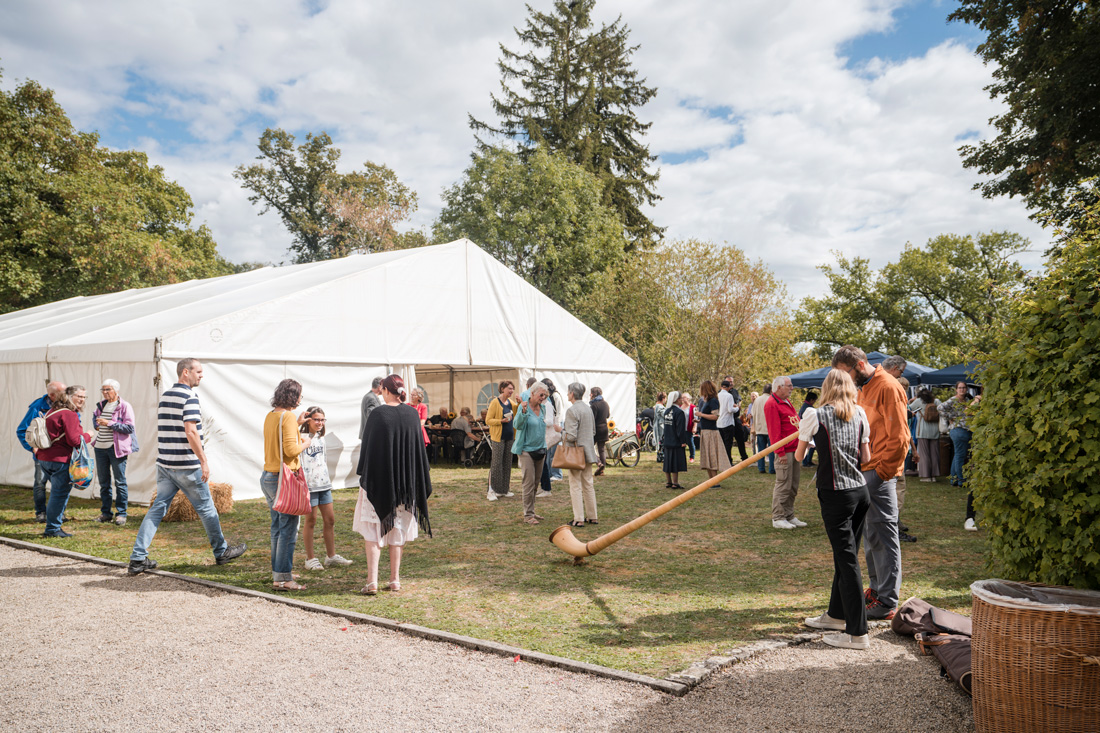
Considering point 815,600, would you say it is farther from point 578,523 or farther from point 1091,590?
point 578,523

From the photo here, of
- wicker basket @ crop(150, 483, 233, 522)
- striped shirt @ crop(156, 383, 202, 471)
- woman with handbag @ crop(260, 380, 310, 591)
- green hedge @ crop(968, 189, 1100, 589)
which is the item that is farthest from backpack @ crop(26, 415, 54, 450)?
green hedge @ crop(968, 189, 1100, 589)

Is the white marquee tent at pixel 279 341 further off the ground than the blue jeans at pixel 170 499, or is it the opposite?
the white marquee tent at pixel 279 341

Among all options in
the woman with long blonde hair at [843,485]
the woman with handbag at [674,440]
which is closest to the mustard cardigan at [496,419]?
the woman with handbag at [674,440]

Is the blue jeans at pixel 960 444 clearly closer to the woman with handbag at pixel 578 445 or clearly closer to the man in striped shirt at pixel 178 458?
the woman with handbag at pixel 578 445

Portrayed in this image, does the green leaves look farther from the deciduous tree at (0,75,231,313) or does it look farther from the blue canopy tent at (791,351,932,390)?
the deciduous tree at (0,75,231,313)

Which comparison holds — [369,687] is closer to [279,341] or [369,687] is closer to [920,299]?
[279,341]

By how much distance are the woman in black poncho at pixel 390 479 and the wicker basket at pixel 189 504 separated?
14.4 ft

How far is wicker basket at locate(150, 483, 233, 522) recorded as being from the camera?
9.34 m

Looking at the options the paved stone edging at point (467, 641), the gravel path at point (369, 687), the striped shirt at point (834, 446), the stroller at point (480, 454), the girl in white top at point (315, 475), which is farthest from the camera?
the stroller at point (480, 454)

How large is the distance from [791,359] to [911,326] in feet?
59.9

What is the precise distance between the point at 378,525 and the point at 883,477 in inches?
148

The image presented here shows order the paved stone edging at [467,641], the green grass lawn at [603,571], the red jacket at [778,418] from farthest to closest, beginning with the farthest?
the red jacket at [778,418], the green grass lawn at [603,571], the paved stone edging at [467,641]

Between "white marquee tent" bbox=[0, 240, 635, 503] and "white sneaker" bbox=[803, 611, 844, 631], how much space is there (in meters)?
9.01

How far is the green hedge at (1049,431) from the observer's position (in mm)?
3195
